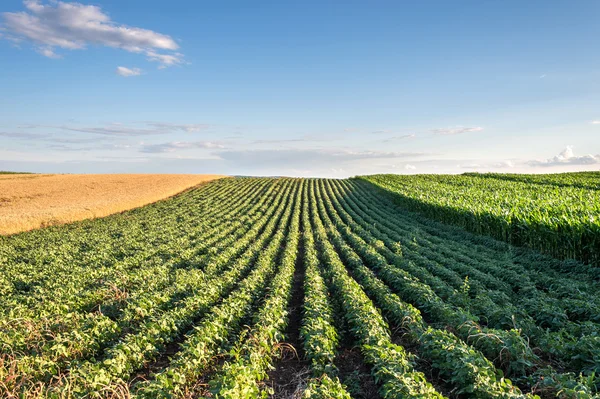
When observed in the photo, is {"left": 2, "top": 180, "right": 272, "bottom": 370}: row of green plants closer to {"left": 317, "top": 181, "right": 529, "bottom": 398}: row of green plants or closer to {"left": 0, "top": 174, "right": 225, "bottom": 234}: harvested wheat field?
{"left": 317, "top": 181, "right": 529, "bottom": 398}: row of green plants

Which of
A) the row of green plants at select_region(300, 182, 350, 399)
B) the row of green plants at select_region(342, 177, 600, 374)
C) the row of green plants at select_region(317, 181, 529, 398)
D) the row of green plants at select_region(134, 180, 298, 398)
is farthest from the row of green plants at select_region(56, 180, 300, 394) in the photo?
the row of green plants at select_region(342, 177, 600, 374)

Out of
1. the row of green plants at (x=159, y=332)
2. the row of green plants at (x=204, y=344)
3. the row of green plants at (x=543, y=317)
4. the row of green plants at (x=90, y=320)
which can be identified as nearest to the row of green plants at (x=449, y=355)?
the row of green plants at (x=543, y=317)

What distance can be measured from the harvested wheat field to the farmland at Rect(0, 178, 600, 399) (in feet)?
26.8

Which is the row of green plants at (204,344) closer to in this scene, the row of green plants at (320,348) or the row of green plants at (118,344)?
the row of green plants at (118,344)

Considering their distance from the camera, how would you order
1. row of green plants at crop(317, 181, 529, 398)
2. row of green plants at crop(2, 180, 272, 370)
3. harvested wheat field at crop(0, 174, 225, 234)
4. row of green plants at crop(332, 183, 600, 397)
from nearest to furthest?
row of green plants at crop(317, 181, 529, 398) → row of green plants at crop(332, 183, 600, 397) → row of green plants at crop(2, 180, 272, 370) → harvested wheat field at crop(0, 174, 225, 234)

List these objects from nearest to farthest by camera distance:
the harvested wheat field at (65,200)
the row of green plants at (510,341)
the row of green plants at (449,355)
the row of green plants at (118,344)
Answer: the row of green plants at (449,355), the row of green plants at (510,341), the row of green plants at (118,344), the harvested wheat field at (65,200)

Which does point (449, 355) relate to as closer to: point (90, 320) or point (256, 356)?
point (256, 356)

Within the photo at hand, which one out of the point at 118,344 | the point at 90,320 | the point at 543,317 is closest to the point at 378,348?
the point at 543,317

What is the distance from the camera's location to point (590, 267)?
13141 mm

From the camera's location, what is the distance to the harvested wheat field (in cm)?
2718

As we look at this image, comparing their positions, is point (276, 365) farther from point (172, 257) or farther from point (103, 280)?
point (172, 257)

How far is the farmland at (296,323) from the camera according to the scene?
6.02 meters

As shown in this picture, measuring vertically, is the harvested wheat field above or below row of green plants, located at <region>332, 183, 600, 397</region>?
above

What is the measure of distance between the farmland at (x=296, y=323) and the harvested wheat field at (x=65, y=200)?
817 centimetres
